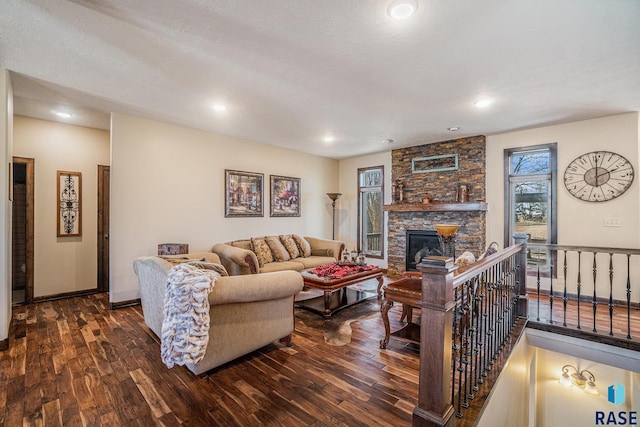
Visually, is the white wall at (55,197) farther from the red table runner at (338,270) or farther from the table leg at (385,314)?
the table leg at (385,314)

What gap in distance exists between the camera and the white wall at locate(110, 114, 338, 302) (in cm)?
418

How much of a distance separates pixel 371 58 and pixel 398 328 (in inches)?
116

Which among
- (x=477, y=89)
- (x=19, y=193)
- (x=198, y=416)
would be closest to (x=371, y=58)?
(x=477, y=89)

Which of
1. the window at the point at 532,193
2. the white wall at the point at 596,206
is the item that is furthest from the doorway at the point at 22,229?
the white wall at the point at 596,206

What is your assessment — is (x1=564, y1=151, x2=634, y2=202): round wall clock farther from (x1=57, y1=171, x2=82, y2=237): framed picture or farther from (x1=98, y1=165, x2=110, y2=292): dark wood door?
(x1=57, y1=171, x2=82, y2=237): framed picture

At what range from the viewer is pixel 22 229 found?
4.52 metres

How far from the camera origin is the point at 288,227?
6.45 m

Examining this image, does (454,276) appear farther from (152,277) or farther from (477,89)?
(152,277)

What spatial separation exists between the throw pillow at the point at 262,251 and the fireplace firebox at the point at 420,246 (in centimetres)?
299

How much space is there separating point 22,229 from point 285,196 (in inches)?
173

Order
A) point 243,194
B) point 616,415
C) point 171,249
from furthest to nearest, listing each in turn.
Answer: point 243,194 < point 171,249 < point 616,415

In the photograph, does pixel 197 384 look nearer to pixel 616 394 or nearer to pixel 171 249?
pixel 171 249

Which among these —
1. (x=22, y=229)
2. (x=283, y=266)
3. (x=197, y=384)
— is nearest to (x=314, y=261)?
(x=283, y=266)

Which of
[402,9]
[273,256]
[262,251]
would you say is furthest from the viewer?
[273,256]
